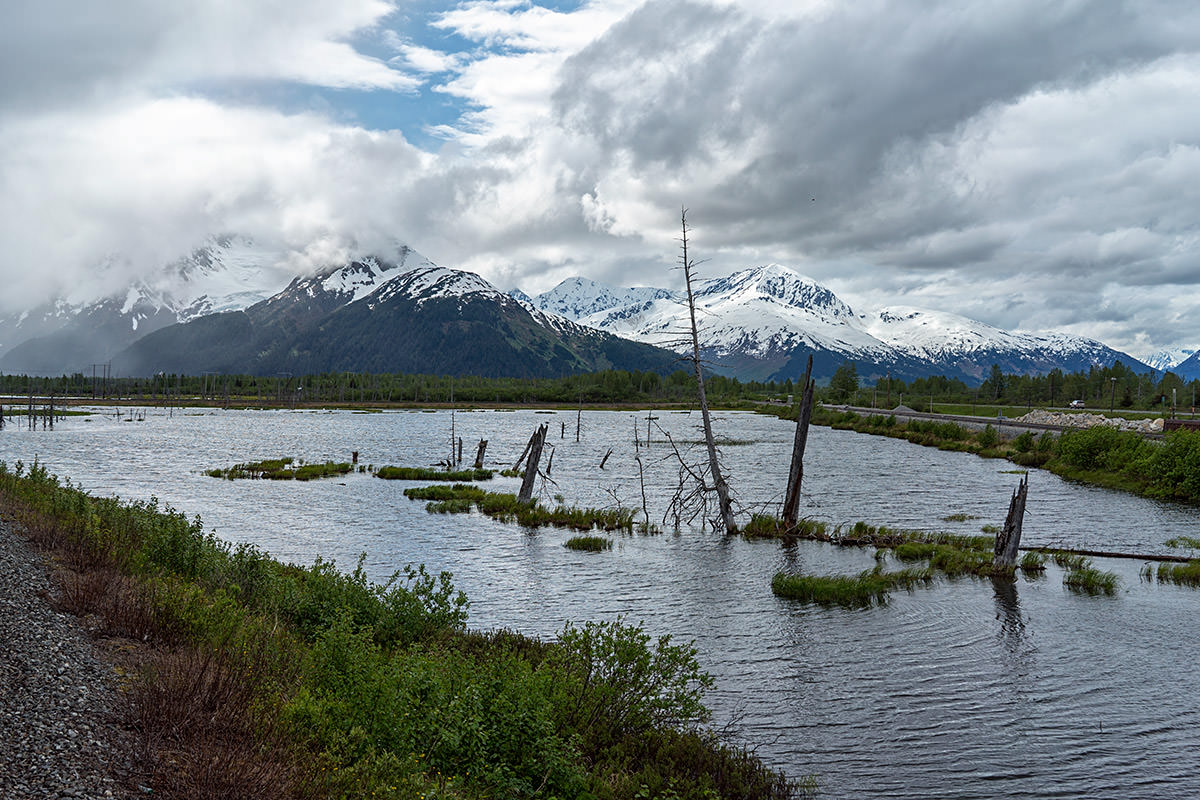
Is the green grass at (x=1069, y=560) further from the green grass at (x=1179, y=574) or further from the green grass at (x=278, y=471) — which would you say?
the green grass at (x=278, y=471)

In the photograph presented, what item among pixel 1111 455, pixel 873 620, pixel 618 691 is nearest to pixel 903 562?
pixel 873 620

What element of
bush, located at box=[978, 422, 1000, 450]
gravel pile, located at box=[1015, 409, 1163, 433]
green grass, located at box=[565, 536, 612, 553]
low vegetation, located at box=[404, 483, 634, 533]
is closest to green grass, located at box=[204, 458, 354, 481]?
low vegetation, located at box=[404, 483, 634, 533]

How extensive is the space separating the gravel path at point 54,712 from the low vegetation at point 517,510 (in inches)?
1179

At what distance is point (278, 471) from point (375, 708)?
56.7 metres

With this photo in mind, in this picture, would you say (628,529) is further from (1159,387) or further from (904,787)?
(1159,387)

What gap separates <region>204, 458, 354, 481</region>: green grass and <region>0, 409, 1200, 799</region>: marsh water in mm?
3008

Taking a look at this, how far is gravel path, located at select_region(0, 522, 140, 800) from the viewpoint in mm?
7957

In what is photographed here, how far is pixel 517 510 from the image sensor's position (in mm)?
45250

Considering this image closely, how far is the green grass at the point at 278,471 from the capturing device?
60731 mm

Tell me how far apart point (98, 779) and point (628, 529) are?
111 feet

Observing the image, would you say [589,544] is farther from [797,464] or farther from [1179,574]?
[1179,574]

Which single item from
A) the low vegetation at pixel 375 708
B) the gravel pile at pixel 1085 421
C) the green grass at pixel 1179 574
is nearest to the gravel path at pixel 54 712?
the low vegetation at pixel 375 708

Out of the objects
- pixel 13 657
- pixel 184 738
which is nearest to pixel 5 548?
pixel 13 657

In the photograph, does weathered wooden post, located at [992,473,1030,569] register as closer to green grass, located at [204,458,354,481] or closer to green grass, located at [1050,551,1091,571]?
green grass, located at [1050,551,1091,571]
